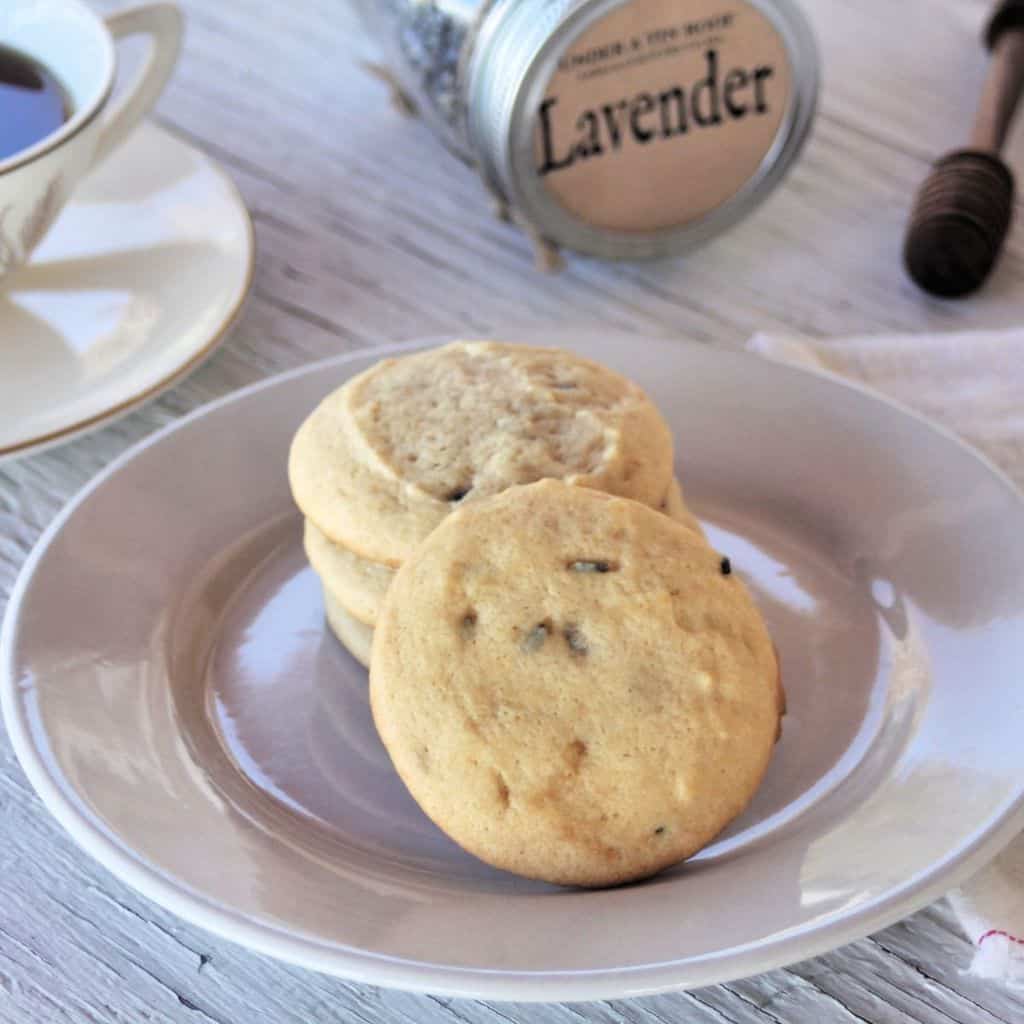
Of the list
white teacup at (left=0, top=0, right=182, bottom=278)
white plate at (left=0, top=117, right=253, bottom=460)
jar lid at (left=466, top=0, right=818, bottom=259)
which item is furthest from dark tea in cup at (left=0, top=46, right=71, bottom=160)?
jar lid at (left=466, top=0, right=818, bottom=259)

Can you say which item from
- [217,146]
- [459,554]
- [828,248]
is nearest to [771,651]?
[459,554]

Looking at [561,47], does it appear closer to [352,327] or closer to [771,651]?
[352,327]

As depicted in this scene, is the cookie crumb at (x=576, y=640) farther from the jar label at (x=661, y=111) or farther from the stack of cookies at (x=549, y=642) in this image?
the jar label at (x=661, y=111)

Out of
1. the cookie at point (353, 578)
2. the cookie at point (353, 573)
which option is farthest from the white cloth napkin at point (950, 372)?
the cookie at point (353, 578)

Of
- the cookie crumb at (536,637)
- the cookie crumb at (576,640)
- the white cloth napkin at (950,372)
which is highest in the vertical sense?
the cookie crumb at (536,637)

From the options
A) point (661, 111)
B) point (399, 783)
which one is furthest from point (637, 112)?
point (399, 783)

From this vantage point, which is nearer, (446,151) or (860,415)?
(860,415)

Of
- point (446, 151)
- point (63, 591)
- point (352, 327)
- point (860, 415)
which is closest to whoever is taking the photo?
point (63, 591)

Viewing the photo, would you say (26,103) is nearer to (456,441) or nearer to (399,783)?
(456,441)
